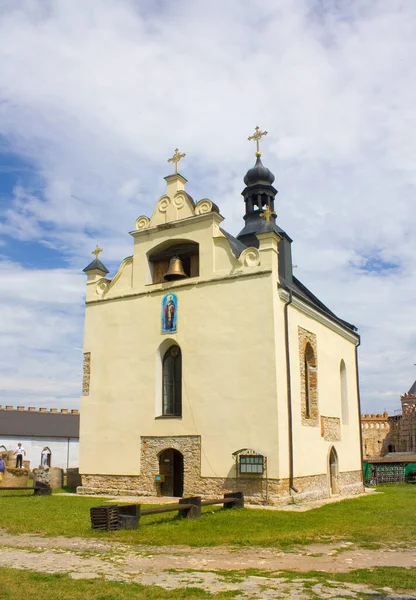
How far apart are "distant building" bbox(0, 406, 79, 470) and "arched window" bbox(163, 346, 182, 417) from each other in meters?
28.2

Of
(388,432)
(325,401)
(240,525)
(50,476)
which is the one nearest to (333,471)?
(325,401)

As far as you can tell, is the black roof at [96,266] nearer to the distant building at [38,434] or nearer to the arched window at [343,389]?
the arched window at [343,389]

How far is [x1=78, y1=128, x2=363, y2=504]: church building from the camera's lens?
59.1ft

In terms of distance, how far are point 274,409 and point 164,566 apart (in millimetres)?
9522

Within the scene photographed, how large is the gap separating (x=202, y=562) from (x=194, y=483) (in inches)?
394

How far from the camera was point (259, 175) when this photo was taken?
84.1 ft

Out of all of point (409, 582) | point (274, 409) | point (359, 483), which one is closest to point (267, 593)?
point (409, 582)

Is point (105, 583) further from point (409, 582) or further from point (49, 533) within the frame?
point (49, 533)

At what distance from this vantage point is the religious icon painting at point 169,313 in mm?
20125

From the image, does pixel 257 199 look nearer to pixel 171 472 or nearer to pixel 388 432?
pixel 171 472

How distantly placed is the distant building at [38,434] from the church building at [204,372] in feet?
88.3

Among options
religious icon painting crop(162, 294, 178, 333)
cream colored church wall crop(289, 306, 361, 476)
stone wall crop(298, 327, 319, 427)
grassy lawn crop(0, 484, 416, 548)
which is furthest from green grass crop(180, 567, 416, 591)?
religious icon painting crop(162, 294, 178, 333)

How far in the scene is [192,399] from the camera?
1925 cm

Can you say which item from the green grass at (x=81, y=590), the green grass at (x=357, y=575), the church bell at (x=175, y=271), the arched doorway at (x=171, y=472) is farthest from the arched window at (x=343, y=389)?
the green grass at (x=81, y=590)
